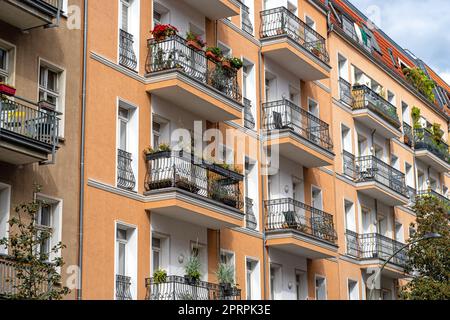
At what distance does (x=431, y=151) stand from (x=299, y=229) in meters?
18.5

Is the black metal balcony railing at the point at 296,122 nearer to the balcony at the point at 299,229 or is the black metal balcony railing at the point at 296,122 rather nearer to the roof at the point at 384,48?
the balcony at the point at 299,229

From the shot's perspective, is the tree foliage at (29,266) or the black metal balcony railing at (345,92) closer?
the tree foliage at (29,266)

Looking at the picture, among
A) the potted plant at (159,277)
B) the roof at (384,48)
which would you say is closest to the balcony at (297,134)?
the roof at (384,48)

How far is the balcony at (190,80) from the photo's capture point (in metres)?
27.2

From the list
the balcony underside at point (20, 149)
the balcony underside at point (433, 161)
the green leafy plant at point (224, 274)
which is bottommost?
the green leafy plant at point (224, 274)

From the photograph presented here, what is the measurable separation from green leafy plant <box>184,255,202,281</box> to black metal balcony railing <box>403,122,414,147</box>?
23.0 meters

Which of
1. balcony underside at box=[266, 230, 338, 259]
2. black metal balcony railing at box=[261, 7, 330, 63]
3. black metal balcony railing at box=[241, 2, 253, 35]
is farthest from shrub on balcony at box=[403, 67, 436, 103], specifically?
balcony underside at box=[266, 230, 338, 259]

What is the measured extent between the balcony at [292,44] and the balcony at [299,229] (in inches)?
217

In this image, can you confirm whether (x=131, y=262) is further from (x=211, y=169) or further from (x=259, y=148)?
(x=259, y=148)

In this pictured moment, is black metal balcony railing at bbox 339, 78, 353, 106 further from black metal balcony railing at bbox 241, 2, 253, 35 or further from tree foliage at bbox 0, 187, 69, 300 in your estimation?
tree foliage at bbox 0, 187, 69, 300

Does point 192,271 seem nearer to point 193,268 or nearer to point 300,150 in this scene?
point 193,268

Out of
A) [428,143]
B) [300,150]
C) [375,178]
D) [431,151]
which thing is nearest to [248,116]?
[300,150]

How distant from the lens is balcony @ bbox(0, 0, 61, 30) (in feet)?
71.1

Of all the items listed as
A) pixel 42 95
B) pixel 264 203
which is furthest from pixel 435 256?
pixel 42 95
